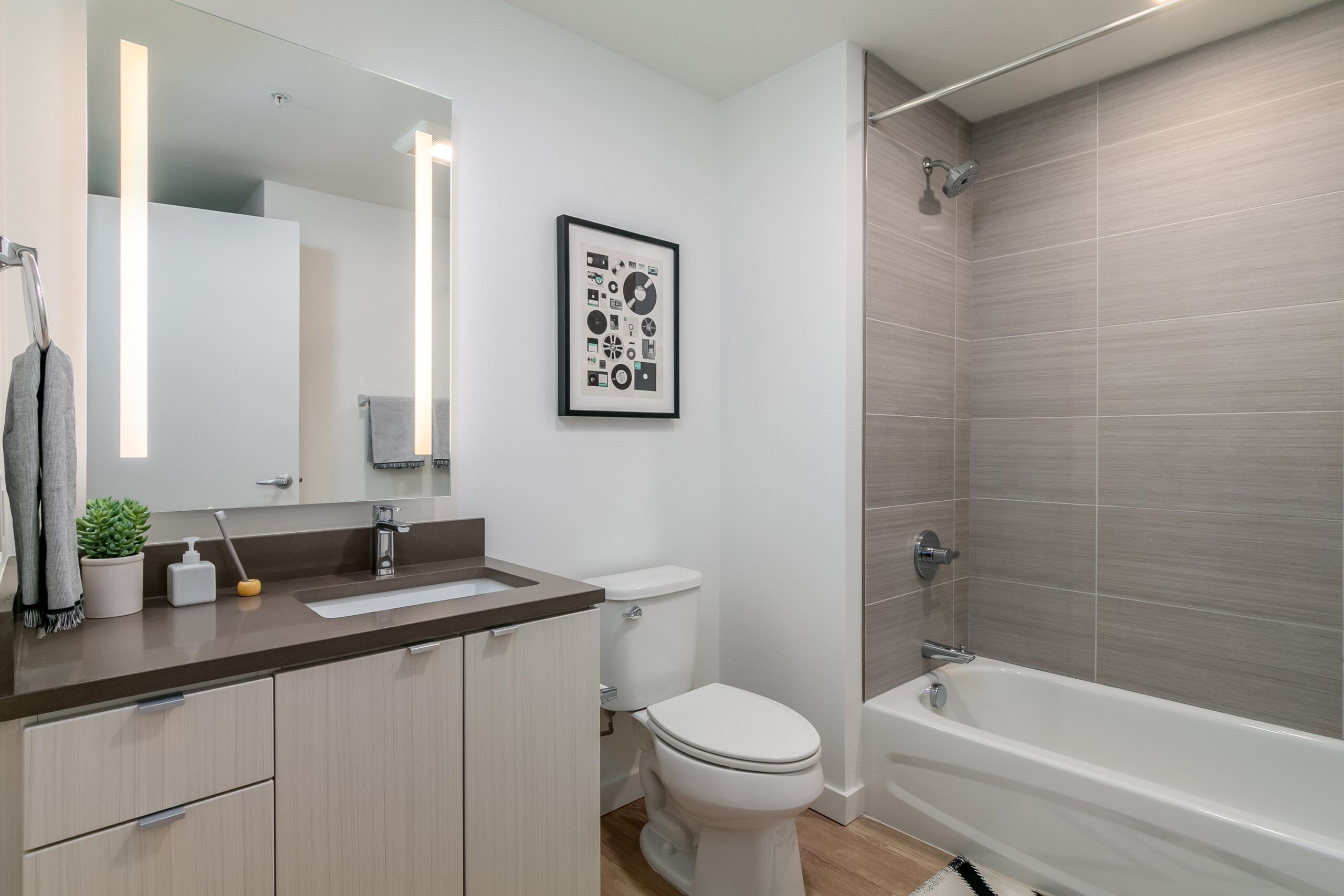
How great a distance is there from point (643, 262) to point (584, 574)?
1.04m

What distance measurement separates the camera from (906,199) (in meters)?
2.42

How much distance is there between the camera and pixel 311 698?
3.81 feet

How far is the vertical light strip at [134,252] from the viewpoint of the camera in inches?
56.3

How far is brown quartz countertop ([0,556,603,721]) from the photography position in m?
0.96

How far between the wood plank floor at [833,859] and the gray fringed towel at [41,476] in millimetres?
1458

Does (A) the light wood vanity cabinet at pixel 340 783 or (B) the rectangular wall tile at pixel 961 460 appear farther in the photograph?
(B) the rectangular wall tile at pixel 961 460

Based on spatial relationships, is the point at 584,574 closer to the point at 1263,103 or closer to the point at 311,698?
the point at 311,698

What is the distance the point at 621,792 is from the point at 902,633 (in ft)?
3.54

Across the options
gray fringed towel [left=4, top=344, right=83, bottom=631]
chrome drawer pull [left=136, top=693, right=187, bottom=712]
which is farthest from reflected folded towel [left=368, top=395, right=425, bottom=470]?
chrome drawer pull [left=136, top=693, right=187, bottom=712]

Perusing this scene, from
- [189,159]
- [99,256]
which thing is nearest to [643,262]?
[189,159]

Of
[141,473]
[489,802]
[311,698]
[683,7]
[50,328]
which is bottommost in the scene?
[489,802]

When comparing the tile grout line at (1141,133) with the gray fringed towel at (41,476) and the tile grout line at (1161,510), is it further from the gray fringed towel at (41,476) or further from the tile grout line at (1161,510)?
the gray fringed towel at (41,476)

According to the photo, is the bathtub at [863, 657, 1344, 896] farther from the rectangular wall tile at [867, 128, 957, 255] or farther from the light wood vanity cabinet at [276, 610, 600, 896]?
the rectangular wall tile at [867, 128, 957, 255]

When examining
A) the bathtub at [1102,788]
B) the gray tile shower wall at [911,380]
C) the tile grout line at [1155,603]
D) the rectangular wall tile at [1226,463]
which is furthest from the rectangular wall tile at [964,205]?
the bathtub at [1102,788]
